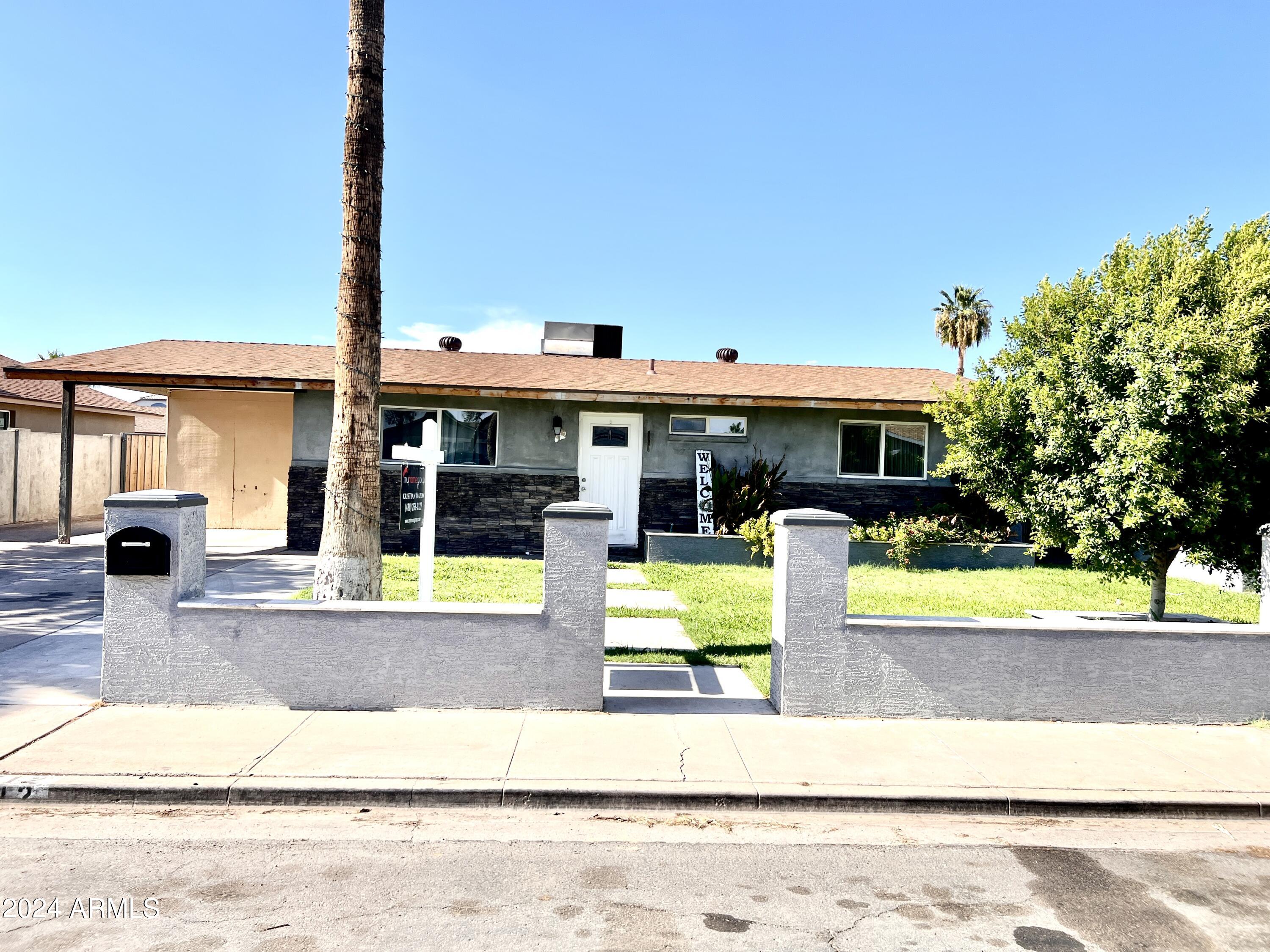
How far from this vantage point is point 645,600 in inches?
419

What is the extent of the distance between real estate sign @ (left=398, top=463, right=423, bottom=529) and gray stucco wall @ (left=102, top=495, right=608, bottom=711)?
2.09 m

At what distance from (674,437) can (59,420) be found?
1810 cm

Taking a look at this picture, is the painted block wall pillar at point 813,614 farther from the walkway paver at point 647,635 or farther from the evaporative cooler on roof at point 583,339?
the evaporative cooler on roof at point 583,339

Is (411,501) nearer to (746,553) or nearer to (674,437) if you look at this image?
(746,553)

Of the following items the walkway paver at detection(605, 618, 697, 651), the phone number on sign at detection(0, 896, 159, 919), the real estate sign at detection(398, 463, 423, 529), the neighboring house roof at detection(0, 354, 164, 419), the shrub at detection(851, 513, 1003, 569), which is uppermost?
the neighboring house roof at detection(0, 354, 164, 419)

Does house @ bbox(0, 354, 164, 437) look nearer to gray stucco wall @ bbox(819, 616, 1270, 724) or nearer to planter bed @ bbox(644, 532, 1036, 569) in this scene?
planter bed @ bbox(644, 532, 1036, 569)

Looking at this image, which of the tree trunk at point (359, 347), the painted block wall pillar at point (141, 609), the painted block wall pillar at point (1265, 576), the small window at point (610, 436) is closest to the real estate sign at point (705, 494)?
the small window at point (610, 436)

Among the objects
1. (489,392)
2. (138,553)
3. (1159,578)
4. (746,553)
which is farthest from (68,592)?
(1159,578)

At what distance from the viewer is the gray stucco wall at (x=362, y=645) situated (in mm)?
6047

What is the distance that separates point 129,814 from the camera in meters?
4.51

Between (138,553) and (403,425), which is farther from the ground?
(403,425)

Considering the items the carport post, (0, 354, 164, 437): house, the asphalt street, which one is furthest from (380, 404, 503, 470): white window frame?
the asphalt street

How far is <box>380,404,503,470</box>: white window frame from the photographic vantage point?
15.8 meters

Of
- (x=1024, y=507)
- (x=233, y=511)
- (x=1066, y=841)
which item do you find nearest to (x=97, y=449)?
(x=233, y=511)
